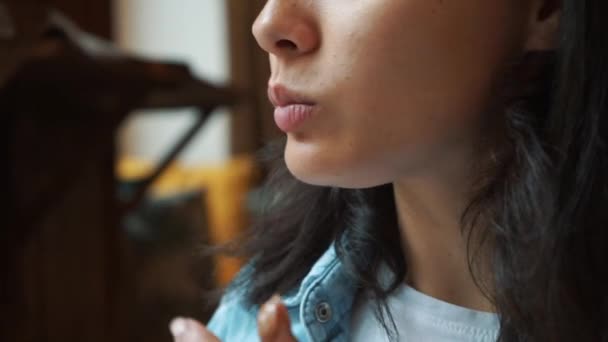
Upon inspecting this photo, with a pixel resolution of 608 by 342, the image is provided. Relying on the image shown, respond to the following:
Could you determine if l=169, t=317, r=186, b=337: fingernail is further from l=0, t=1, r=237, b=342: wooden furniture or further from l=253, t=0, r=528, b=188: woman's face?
l=0, t=1, r=237, b=342: wooden furniture

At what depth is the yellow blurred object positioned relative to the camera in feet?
8.11

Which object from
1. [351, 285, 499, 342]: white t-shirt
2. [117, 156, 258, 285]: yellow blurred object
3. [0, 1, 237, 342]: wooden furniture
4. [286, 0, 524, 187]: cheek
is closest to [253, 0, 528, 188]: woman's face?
[286, 0, 524, 187]: cheek

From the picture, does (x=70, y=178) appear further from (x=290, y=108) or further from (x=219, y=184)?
(x=219, y=184)

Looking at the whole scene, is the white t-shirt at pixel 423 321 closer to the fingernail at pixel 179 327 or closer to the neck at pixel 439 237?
the neck at pixel 439 237

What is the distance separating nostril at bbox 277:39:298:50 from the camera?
19.5 inches

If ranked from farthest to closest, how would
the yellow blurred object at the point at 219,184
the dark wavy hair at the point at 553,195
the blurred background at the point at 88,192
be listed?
the yellow blurred object at the point at 219,184 < the blurred background at the point at 88,192 < the dark wavy hair at the point at 553,195

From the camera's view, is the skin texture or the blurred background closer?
the skin texture

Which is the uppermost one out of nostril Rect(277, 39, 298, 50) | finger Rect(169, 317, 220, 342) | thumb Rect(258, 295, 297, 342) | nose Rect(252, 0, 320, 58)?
nose Rect(252, 0, 320, 58)

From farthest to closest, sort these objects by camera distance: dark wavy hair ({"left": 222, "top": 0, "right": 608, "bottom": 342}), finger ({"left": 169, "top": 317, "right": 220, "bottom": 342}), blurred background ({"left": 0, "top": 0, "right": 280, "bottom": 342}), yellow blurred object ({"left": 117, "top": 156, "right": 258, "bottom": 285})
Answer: yellow blurred object ({"left": 117, "top": 156, "right": 258, "bottom": 285}) → blurred background ({"left": 0, "top": 0, "right": 280, "bottom": 342}) → finger ({"left": 169, "top": 317, "right": 220, "bottom": 342}) → dark wavy hair ({"left": 222, "top": 0, "right": 608, "bottom": 342})

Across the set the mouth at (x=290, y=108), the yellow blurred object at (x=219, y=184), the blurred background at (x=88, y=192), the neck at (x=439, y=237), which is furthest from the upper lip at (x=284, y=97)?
the yellow blurred object at (x=219, y=184)

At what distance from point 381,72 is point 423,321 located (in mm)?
208

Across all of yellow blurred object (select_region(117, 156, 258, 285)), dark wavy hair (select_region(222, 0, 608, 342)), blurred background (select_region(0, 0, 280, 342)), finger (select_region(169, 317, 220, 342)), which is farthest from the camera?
yellow blurred object (select_region(117, 156, 258, 285))

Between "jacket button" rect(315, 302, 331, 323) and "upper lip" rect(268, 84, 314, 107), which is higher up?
"upper lip" rect(268, 84, 314, 107)

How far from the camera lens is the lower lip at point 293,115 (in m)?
0.50
